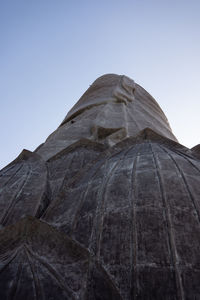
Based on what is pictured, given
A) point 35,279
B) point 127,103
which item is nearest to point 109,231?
point 35,279

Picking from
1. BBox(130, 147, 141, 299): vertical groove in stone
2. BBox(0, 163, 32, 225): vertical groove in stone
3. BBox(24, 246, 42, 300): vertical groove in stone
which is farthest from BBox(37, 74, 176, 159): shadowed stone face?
BBox(24, 246, 42, 300): vertical groove in stone

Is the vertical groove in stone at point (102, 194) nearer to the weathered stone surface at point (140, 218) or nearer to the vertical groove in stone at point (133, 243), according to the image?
the weathered stone surface at point (140, 218)

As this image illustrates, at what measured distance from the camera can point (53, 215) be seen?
5266 millimetres

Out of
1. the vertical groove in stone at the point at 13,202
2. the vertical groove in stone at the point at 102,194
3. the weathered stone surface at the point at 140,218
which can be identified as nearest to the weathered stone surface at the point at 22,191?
the vertical groove in stone at the point at 13,202

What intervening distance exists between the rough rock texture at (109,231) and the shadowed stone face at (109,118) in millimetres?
4184

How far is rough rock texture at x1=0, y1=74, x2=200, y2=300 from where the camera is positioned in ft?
10.9

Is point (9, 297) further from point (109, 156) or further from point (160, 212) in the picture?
point (109, 156)

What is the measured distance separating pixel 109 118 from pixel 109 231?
932 centimetres

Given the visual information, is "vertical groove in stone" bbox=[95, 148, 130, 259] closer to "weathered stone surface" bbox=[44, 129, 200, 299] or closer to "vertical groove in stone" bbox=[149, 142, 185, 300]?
"weathered stone surface" bbox=[44, 129, 200, 299]

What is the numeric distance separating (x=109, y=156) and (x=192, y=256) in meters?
3.78

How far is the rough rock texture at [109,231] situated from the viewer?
331cm

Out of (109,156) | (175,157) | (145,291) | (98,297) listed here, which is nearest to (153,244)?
(145,291)

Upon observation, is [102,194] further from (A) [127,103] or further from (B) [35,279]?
(A) [127,103]

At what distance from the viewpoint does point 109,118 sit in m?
13.2
